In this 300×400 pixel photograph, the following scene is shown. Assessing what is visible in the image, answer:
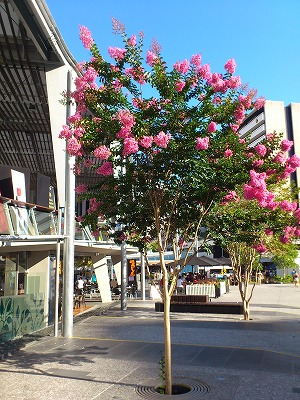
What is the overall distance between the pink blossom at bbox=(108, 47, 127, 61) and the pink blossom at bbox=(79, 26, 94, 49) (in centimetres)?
39

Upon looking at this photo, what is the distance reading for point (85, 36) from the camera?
7352 mm

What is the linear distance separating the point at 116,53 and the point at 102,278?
18729mm

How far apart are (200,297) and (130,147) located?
13471 mm

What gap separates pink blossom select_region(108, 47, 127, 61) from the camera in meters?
7.50

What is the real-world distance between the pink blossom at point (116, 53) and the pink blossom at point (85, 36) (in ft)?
1.28

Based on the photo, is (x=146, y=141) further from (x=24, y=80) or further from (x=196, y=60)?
(x=24, y=80)

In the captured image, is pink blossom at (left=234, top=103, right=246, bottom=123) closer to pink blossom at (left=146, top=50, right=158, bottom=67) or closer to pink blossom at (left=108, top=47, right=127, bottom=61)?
pink blossom at (left=146, top=50, right=158, bottom=67)

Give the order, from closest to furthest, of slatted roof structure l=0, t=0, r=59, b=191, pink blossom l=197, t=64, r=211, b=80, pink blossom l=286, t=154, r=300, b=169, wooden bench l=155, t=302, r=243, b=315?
pink blossom l=197, t=64, r=211, b=80
pink blossom l=286, t=154, r=300, b=169
slatted roof structure l=0, t=0, r=59, b=191
wooden bench l=155, t=302, r=243, b=315

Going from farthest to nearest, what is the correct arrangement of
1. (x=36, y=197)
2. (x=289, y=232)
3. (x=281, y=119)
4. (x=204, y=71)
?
(x=281, y=119), (x=36, y=197), (x=289, y=232), (x=204, y=71)

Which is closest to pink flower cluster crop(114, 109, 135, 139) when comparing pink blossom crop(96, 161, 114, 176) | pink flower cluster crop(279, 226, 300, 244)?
pink blossom crop(96, 161, 114, 176)

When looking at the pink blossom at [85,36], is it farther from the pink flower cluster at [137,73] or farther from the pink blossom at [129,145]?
the pink blossom at [129,145]

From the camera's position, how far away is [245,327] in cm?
1375

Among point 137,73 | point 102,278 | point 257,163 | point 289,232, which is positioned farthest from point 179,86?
point 102,278

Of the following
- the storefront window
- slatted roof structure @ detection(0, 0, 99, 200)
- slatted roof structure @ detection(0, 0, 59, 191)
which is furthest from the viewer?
the storefront window
